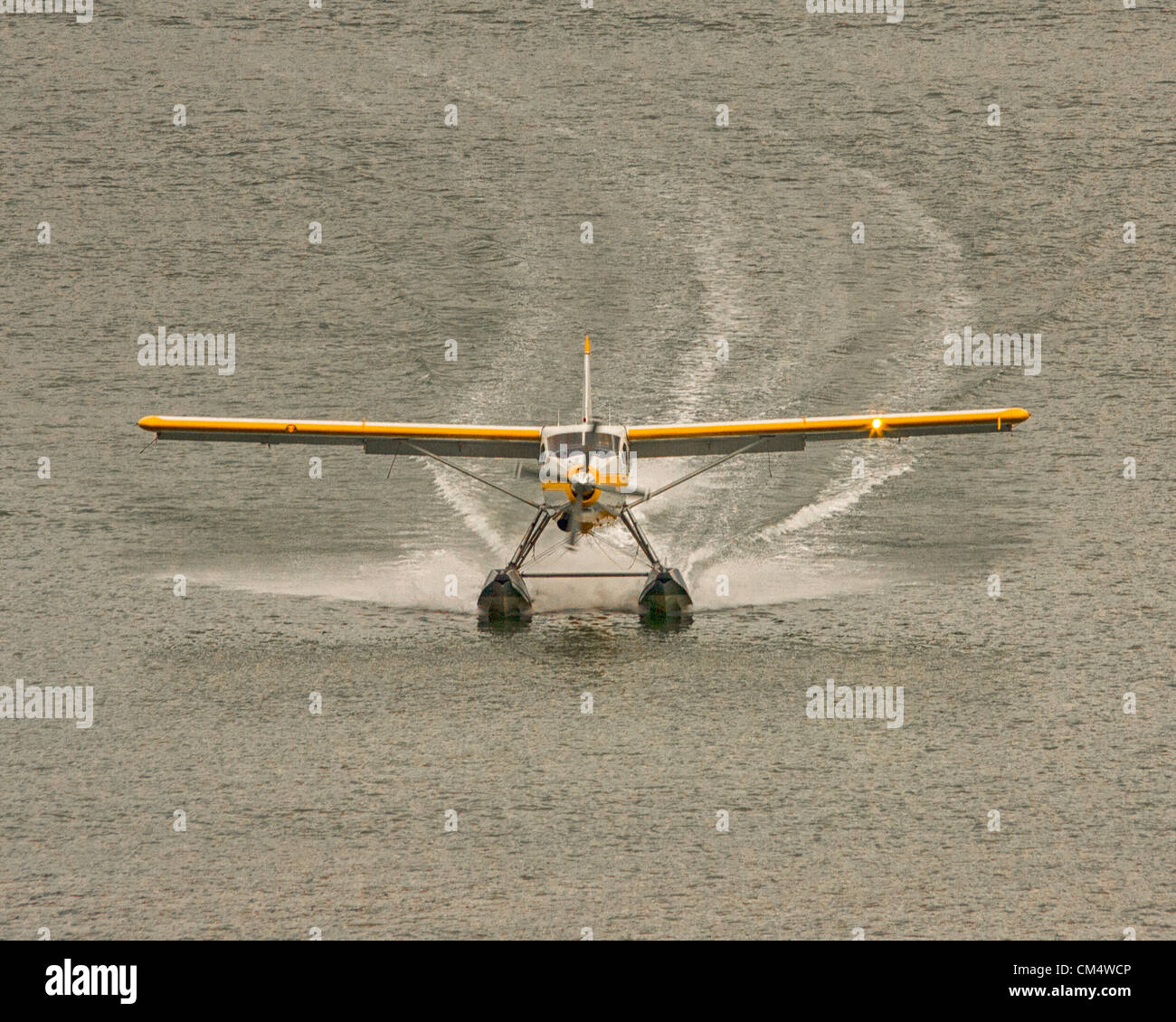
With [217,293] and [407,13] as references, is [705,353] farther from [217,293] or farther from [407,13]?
[407,13]

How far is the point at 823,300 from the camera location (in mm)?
61062

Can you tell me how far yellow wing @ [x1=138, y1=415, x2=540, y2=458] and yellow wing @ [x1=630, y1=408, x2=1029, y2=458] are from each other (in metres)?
2.26

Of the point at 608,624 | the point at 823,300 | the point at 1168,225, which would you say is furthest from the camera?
the point at 1168,225

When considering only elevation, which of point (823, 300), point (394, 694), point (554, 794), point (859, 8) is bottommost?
point (554, 794)

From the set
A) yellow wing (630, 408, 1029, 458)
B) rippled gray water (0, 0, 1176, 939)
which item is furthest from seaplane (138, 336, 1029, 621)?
rippled gray water (0, 0, 1176, 939)

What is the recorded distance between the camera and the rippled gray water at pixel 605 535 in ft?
87.1

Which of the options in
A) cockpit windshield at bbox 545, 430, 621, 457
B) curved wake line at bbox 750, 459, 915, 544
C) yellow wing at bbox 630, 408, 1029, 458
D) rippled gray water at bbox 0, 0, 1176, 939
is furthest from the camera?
curved wake line at bbox 750, 459, 915, 544

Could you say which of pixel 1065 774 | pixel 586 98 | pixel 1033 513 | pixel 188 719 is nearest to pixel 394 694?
pixel 188 719

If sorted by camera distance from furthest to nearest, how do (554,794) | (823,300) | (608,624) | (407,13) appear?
1. (407,13)
2. (823,300)
3. (608,624)
4. (554,794)

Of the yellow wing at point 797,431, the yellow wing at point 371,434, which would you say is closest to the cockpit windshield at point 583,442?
the yellow wing at point 371,434

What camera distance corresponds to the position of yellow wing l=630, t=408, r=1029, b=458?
112ft

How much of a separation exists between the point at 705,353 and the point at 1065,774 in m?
28.4

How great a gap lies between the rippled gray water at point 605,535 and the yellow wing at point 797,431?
10.1 feet

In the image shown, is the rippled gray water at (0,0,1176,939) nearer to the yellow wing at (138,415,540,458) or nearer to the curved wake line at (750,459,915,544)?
the curved wake line at (750,459,915,544)
